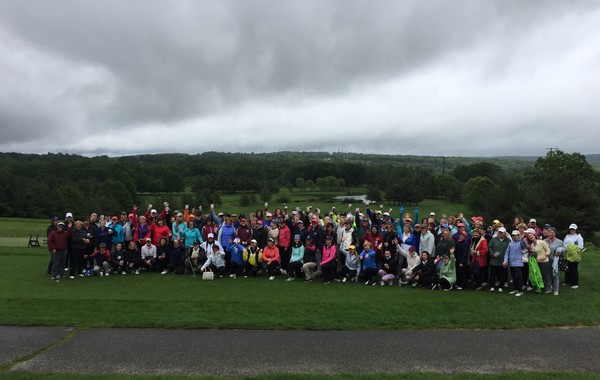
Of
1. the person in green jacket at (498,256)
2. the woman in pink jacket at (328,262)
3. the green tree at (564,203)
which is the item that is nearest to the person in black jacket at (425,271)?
the person in green jacket at (498,256)

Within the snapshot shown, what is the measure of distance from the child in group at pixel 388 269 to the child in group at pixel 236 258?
486 centimetres

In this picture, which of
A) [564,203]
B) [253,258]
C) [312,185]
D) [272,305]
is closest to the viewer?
[272,305]

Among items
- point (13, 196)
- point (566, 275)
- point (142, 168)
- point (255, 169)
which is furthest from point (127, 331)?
point (255, 169)

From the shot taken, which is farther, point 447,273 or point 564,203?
point 564,203

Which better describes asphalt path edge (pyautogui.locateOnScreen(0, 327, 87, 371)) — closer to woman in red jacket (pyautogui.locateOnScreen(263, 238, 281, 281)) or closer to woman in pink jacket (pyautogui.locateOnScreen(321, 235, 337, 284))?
woman in red jacket (pyautogui.locateOnScreen(263, 238, 281, 281))

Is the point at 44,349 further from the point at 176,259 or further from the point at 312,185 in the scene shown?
the point at 312,185

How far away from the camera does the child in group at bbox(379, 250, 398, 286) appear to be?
515 inches

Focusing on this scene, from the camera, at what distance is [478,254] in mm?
12391

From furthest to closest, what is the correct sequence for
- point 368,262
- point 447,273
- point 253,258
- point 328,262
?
1. point 253,258
2. point 328,262
3. point 368,262
4. point 447,273

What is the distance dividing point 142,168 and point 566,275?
125753 millimetres

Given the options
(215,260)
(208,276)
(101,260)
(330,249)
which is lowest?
(208,276)

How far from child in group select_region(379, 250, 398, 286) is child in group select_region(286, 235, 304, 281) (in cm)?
274

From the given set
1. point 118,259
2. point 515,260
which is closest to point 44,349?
point 118,259

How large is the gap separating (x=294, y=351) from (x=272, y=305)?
9.08 ft
